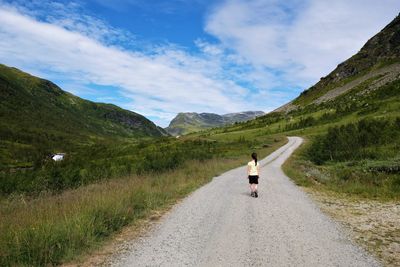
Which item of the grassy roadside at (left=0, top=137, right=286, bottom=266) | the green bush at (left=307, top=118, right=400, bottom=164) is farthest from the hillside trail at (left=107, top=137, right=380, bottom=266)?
the green bush at (left=307, top=118, right=400, bottom=164)

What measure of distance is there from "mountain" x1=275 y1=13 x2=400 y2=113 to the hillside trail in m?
107

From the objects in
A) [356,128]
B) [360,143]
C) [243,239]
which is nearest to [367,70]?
[356,128]

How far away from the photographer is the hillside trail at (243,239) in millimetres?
7777

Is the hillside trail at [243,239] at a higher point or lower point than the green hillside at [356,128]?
lower

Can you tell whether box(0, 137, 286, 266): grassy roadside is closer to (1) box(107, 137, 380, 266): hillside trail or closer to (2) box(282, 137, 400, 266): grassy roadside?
(1) box(107, 137, 380, 266): hillside trail

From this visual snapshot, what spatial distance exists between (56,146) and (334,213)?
174380 mm

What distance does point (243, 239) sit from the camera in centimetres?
931

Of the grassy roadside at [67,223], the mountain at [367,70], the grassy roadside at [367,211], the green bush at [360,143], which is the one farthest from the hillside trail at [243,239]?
the mountain at [367,70]

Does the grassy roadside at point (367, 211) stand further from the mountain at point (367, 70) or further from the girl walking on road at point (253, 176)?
the mountain at point (367, 70)

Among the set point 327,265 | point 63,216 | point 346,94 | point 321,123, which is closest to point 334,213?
point 327,265

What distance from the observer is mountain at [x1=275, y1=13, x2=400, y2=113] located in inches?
4772

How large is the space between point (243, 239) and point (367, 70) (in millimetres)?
145853

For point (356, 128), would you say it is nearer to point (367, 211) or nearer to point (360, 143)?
point (360, 143)

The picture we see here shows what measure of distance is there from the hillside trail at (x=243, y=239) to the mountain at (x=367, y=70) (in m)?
107
